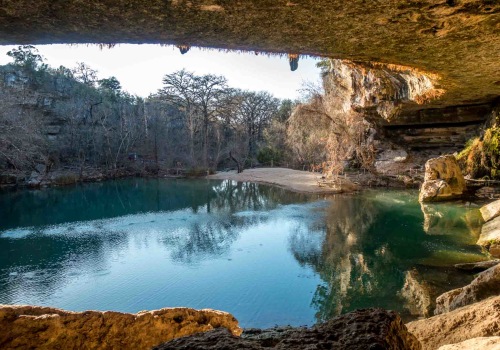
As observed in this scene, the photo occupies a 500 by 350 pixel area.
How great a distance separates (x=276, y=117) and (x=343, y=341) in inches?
1426

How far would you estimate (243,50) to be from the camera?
12.9ft

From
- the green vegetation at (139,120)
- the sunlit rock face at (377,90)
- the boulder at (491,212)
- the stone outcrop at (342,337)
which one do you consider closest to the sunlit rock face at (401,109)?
the sunlit rock face at (377,90)

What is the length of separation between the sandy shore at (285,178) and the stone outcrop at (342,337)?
1726 cm

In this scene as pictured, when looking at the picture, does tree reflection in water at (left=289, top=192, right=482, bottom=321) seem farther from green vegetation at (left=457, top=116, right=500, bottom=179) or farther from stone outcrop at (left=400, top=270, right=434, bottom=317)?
green vegetation at (left=457, top=116, right=500, bottom=179)

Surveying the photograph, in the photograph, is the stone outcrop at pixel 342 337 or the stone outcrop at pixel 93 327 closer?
the stone outcrop at pixel 342 337

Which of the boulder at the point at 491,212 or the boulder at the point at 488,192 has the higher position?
the boulder at the point at 488,192

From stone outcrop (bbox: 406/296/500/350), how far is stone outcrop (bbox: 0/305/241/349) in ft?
5.83

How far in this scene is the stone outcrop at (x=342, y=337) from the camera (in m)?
1.15

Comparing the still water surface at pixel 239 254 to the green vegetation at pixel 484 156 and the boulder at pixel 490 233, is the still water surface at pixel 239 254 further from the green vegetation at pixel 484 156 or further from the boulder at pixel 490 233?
the green vegetation at pixel 484 156

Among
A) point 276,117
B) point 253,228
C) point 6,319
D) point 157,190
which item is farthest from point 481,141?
point 276,117

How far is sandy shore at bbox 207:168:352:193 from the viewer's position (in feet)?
64.1

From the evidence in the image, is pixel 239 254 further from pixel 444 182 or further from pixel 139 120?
pixel 139 120

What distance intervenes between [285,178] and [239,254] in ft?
52.8

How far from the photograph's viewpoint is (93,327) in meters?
2.88
